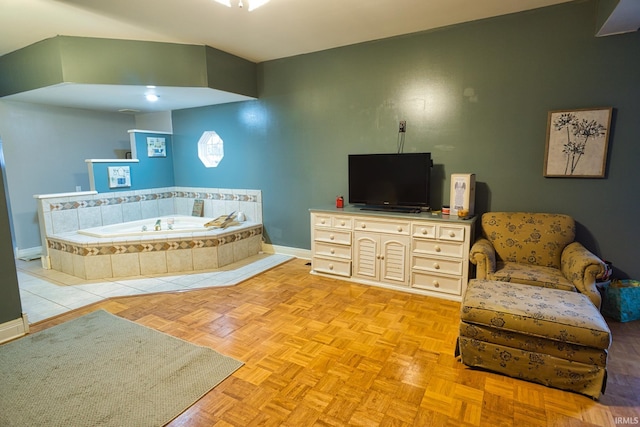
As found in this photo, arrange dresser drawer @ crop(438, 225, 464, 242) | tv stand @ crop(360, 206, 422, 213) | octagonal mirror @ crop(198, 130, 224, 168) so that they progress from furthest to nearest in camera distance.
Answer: octagonal mirror @ crop(198, 130, 224, 168) < tv stand @ crop(360, 206, 422, 213) < dresser drawer @ crop(438, 225, 464, 242)

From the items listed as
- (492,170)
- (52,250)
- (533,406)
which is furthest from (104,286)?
(492,170)

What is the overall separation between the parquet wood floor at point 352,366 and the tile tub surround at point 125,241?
28.3 inches

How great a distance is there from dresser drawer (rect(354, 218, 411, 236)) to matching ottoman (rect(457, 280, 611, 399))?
123 cm

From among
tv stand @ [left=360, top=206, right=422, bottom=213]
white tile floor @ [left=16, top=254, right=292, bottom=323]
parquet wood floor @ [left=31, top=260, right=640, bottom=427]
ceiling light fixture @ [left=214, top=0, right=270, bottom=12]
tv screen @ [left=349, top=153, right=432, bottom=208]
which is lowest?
parquet wood floor @ [left=31, top=260, right=640, bottom=427]

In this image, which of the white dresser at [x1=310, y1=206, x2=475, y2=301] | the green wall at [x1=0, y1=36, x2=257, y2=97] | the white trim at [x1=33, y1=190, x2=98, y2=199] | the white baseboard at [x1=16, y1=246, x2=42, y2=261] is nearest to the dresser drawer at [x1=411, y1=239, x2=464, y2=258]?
the white dresser at [x1=310, y1=206, x2=475, y2=301]

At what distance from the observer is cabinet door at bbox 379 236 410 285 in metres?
3.41

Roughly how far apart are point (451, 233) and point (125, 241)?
3617mm

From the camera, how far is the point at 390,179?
12.0 ft

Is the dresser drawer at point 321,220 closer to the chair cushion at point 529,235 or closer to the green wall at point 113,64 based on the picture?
the chair cushion at point 529,235

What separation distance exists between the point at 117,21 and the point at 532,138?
4.13m

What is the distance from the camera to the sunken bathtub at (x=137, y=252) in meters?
3.82

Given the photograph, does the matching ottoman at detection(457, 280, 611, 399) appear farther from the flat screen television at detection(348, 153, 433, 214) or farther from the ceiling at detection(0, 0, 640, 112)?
the ceiling at detection(0, 0, 640, 112)

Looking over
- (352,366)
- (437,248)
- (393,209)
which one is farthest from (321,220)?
(352,366)

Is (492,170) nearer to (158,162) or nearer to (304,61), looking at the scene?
(304,61)
